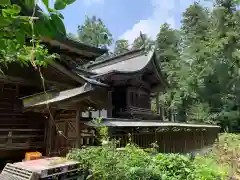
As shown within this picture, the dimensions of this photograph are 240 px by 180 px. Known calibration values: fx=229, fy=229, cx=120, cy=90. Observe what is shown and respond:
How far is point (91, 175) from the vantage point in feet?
17.2

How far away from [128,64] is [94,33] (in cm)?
2971

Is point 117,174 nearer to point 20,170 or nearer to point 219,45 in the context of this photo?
point 20,170

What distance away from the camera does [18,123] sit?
7922 mm

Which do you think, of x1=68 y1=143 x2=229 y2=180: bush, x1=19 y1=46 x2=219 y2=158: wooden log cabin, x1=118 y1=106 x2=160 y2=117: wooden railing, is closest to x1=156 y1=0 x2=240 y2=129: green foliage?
x1=19 y1=46 x2=219 y2=158: wooden log cabin

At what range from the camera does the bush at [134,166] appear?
16.5 feet

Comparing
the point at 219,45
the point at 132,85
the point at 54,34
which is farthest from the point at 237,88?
the point at 54,34

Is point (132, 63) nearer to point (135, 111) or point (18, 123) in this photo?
point (135, 111)

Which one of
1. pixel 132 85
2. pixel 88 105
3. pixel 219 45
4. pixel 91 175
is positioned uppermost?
pixel 219 45

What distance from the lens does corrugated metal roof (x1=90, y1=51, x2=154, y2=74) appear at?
18.3 m

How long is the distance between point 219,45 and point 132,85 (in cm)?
1658

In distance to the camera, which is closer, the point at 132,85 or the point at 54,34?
the point at 54,34

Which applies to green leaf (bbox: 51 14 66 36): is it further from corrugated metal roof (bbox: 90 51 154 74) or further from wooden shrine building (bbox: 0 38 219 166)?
corrugated metal roof (bbox: 90 51 154 74)

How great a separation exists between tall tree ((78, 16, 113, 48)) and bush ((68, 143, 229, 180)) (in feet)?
139

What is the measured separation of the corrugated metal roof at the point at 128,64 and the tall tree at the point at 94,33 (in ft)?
86.9
